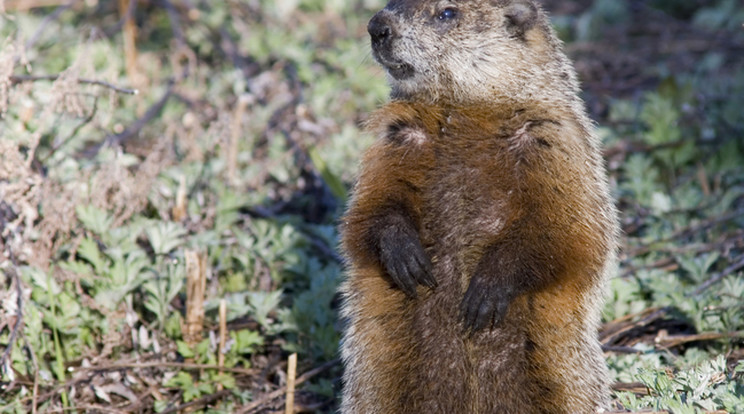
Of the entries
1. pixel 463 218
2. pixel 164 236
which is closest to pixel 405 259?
pixel 463 218

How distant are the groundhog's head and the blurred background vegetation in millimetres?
1226

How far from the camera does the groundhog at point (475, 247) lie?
3.47 meters

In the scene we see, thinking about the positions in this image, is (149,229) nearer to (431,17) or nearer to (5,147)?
(5,147)

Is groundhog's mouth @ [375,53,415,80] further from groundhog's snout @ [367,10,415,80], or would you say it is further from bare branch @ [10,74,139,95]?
bare branch @ [10,74,139,95]

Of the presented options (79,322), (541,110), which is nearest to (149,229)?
(79,322)

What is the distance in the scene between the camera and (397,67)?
4.07m

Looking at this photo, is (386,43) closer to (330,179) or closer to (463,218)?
(463,218)

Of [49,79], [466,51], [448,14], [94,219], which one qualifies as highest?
[49,79]

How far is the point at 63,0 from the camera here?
7.63m

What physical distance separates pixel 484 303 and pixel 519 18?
1508 millimetres

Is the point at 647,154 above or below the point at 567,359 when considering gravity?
below

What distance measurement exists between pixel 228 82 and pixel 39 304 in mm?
3065

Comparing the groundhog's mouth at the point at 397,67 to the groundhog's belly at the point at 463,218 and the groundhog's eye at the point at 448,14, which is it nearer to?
the groundhog's eye at the point at 448,14

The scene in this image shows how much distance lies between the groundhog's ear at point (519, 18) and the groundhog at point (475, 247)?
0.21 meters
